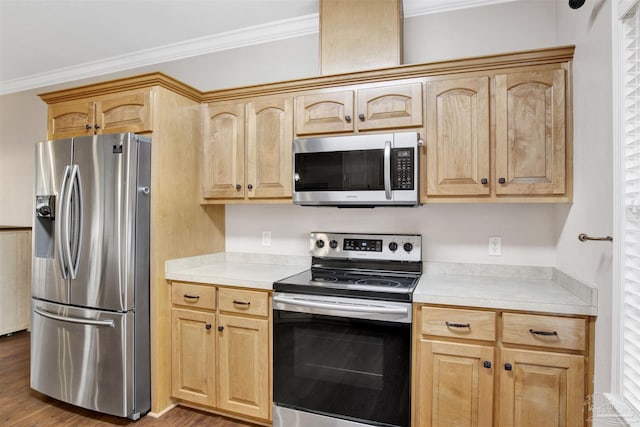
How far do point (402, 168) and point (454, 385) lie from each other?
1.13m

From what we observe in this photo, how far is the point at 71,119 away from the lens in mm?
2514

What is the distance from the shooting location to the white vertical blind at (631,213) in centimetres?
122

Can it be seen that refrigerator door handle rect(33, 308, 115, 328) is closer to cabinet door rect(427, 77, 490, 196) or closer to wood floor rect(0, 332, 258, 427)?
wood floor rect(0, 332, 258, 427)

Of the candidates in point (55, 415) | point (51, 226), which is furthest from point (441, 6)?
point (55, 415)

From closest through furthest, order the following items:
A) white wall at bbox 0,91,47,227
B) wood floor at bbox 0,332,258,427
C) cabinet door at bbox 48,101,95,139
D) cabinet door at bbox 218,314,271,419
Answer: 1. cabinet door at bbox 218,314,271,419
2. wood floor at bbox 0,332,258,427
3. cabinet door at bbox 48,101,95,139
4. white wall at bbox 0,91,47,227

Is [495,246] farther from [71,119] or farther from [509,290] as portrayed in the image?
[71,119]

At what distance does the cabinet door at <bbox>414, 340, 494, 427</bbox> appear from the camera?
1.67 meters

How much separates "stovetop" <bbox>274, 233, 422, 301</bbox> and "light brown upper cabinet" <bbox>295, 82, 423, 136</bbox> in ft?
2.35

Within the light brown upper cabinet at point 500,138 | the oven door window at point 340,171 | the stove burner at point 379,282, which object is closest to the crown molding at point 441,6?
the light brown upper cabinet at point 500,138

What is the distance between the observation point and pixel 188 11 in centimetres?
258

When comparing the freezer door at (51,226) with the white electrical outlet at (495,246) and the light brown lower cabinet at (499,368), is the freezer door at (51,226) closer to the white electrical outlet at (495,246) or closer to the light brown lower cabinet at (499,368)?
the light brown lower cabinet at (499,368)

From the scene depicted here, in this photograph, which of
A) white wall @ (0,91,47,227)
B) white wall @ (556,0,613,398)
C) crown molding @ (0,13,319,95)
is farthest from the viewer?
white wall @ (0,91,47,227)

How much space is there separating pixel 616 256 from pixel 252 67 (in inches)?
103

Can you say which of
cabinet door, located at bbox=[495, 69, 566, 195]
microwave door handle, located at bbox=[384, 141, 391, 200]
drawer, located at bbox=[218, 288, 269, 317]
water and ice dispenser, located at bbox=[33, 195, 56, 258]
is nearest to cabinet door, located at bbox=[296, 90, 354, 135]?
microwave door handle, located at bbox=[384, 141, 391, 200]
